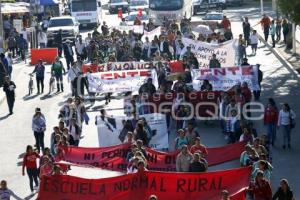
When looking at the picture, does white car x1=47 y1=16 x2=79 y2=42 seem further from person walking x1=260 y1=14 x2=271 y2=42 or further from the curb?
the curb

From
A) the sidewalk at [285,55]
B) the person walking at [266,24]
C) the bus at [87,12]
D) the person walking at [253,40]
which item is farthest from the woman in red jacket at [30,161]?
the bus at [87,12]

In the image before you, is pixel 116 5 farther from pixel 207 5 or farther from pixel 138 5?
pixel 207 5

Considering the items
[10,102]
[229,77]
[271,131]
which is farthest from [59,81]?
[271,131]

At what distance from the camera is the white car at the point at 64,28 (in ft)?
159

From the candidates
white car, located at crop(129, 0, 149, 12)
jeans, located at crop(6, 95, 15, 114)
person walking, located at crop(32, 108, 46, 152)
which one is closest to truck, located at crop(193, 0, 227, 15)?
white car, located at crop(129, 0, 149, 12)

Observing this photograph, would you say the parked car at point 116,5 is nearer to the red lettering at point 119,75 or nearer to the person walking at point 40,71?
the person walking at point 40,71

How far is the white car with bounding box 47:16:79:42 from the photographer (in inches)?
1905

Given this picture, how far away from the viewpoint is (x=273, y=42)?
43.8m

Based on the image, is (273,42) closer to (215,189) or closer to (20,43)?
(20,43)

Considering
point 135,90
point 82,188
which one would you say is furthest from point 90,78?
point 82,188

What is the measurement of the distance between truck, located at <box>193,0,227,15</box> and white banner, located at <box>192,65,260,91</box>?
38.5 m

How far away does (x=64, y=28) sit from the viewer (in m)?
49.2

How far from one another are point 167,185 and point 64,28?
3332 centimetres

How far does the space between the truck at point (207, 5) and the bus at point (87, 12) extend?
33.9 ft
